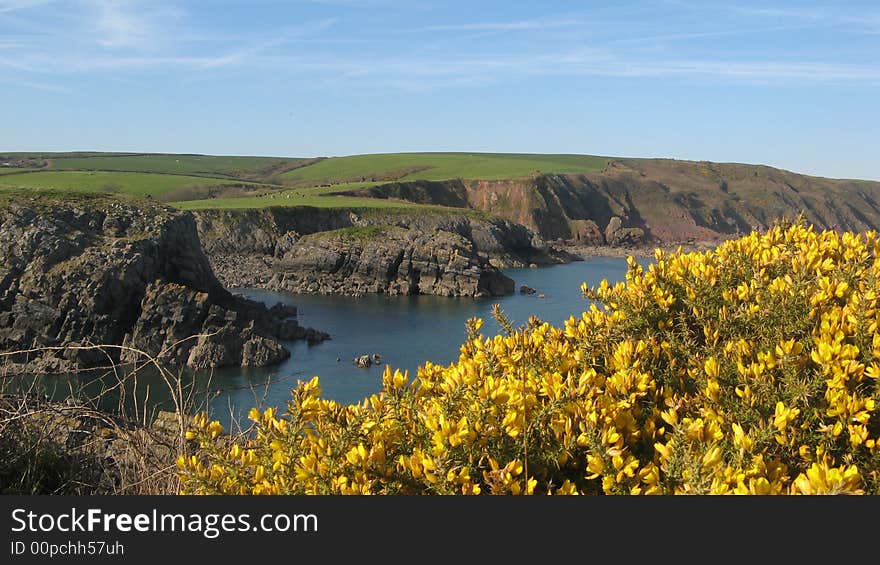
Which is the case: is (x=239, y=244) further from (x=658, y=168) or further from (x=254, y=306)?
(x=658, y=168)

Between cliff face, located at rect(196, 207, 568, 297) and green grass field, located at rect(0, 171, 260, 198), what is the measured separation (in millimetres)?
35240

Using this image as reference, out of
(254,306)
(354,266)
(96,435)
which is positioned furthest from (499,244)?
(96,435)

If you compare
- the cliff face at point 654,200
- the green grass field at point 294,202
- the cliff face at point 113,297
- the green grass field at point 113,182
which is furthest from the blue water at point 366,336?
the green grass field at point 113,182

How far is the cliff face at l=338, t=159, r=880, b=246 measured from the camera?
137000mm

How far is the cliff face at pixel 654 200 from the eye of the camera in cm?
13700

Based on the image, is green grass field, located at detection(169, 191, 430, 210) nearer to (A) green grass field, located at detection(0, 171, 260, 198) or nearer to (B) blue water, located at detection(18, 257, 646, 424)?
(A) green grass field, located at detection(0, 171, 260, 198)

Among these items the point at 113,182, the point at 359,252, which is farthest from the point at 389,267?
the point at 113,182

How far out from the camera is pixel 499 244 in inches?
4286

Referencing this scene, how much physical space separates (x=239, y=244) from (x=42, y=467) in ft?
303

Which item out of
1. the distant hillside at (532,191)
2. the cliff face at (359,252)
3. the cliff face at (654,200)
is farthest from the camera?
the cliff face at (654,200)

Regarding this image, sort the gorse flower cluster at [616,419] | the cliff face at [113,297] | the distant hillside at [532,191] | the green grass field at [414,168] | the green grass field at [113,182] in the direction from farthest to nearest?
the green grass field at [414,168]
the distant hillside at [532,191]
the green grass field at [113,182]
the cliff face at [113,297]
the gorse flower cluster at [616,419]

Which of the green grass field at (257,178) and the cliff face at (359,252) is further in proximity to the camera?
the green grass field at (257,178)

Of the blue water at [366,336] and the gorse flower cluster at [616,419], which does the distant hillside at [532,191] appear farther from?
the gorse flower cluster at [616,419]

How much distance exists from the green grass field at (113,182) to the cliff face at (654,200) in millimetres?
36090
